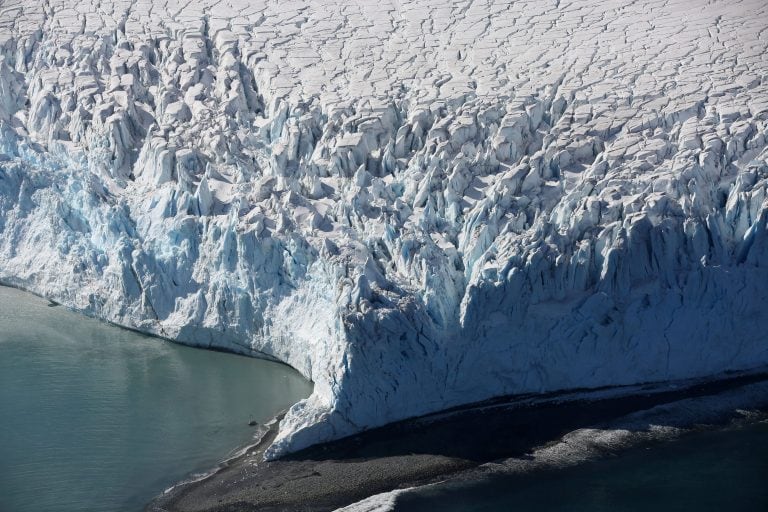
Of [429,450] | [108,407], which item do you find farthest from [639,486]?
[108,407]

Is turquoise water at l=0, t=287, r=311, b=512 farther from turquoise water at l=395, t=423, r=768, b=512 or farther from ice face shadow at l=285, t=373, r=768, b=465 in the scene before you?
turquoise water at l=395, t=423, r=768, b=512

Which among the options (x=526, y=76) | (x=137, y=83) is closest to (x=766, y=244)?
(x=526, y=76)

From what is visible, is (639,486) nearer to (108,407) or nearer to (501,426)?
(501,426)

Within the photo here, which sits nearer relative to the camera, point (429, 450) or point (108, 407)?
point (429, 450)

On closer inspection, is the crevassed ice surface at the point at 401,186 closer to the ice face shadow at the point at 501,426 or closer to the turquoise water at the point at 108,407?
the ice face shadow at the point at 501,426

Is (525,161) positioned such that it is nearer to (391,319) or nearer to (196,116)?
(391,319)

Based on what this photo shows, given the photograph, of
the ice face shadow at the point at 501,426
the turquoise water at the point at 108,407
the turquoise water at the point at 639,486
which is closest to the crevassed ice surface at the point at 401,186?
the ice face shadow at the point at 501,426

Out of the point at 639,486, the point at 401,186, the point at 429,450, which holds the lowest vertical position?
the point at 639,486

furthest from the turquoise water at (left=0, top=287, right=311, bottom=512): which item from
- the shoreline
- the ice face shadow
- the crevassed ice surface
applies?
the ice face shadow
